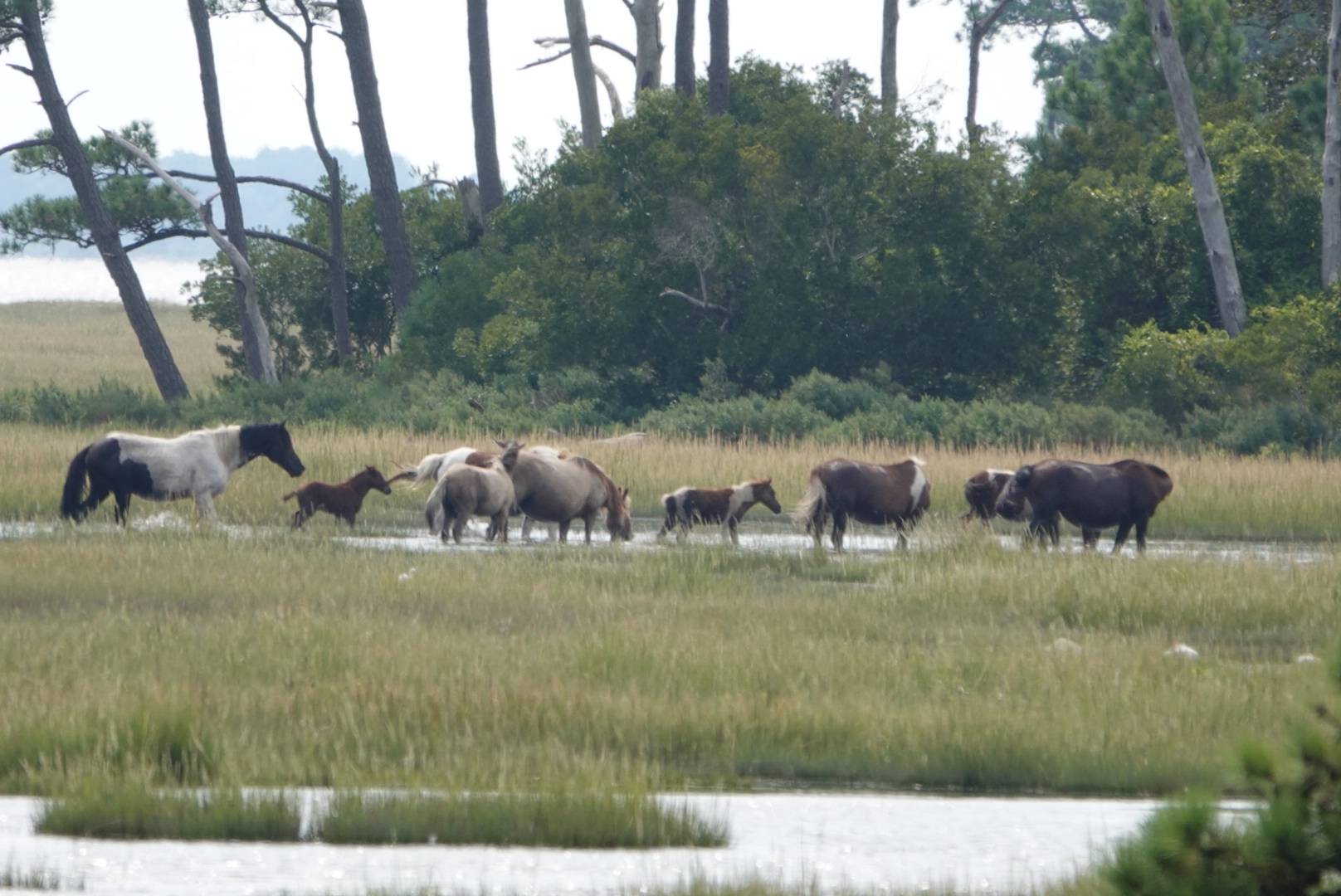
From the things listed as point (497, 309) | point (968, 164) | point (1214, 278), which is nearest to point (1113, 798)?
point (1214, 278)

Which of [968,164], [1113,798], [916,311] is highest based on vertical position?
[968,164]

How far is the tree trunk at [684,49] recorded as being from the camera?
130 ft

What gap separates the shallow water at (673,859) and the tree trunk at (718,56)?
31388mm

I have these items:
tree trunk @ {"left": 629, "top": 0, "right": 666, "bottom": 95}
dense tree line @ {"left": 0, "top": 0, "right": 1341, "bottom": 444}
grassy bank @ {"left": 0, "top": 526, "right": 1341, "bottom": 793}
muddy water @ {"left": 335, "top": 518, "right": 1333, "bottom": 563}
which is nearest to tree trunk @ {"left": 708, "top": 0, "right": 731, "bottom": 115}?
dense tree line @ {"left": 0, "top": 0, "right": 1341, "bottom": 444}

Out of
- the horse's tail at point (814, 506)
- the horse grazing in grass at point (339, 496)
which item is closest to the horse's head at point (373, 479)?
the horse grazing in grass at point (339, 496)

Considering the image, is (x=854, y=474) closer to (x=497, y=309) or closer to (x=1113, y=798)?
(x=1113, y=798)

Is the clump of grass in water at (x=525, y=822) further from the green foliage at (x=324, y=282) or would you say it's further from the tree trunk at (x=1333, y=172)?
the green foliage at (x=324, y=282)

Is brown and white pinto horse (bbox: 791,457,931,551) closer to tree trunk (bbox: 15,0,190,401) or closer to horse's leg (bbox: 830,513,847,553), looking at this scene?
horse's leg (bbox: 830,513,847,553)

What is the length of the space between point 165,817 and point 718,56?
3224 centimetres

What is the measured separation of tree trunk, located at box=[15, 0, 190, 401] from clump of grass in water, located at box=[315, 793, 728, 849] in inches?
1171

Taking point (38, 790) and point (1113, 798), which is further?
point (1113, 798)

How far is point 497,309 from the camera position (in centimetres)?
4103

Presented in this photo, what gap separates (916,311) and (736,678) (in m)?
25.4

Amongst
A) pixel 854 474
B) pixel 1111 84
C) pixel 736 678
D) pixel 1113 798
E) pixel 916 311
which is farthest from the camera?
pixel 1111 84
